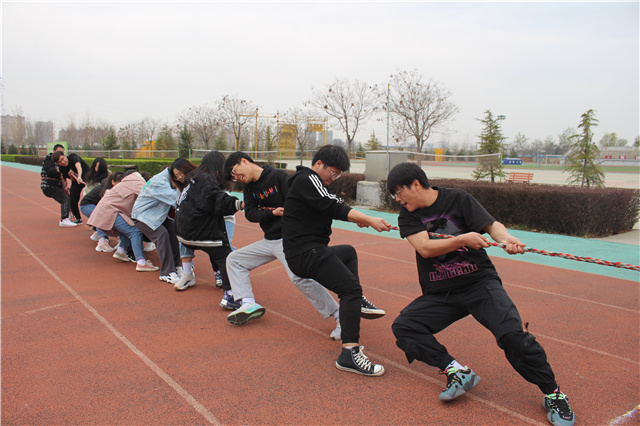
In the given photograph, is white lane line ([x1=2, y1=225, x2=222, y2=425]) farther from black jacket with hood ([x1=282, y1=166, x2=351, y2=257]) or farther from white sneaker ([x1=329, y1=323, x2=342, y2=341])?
white sneaker ([x1=329, y1=323, x2=342, y2=341])

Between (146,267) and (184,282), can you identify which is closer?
(184,282)

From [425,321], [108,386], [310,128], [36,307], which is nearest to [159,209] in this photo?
[36,307]

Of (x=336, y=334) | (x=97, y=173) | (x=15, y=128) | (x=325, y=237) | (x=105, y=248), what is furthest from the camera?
(x=15, y=128)

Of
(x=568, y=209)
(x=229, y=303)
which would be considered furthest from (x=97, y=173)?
(x=568, y=209)

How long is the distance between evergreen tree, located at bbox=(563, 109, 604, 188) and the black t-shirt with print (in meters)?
12.7

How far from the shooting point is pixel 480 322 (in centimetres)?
323

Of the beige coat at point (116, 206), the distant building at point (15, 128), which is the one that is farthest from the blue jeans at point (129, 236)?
the distant building at point (15, 128)

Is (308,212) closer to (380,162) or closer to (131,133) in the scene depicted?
(380,162)

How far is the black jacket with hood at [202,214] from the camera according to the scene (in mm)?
5121

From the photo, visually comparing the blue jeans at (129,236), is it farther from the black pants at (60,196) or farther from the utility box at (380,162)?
the utility box at (380,162)

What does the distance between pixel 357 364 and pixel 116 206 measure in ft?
16.4

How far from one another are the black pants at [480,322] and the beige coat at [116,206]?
16.8 ft

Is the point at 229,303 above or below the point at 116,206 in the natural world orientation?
below

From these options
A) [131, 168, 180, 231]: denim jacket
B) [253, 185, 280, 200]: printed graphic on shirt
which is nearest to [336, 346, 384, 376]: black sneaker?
[253, 185, 280, 200]: printed graphic on shirt
